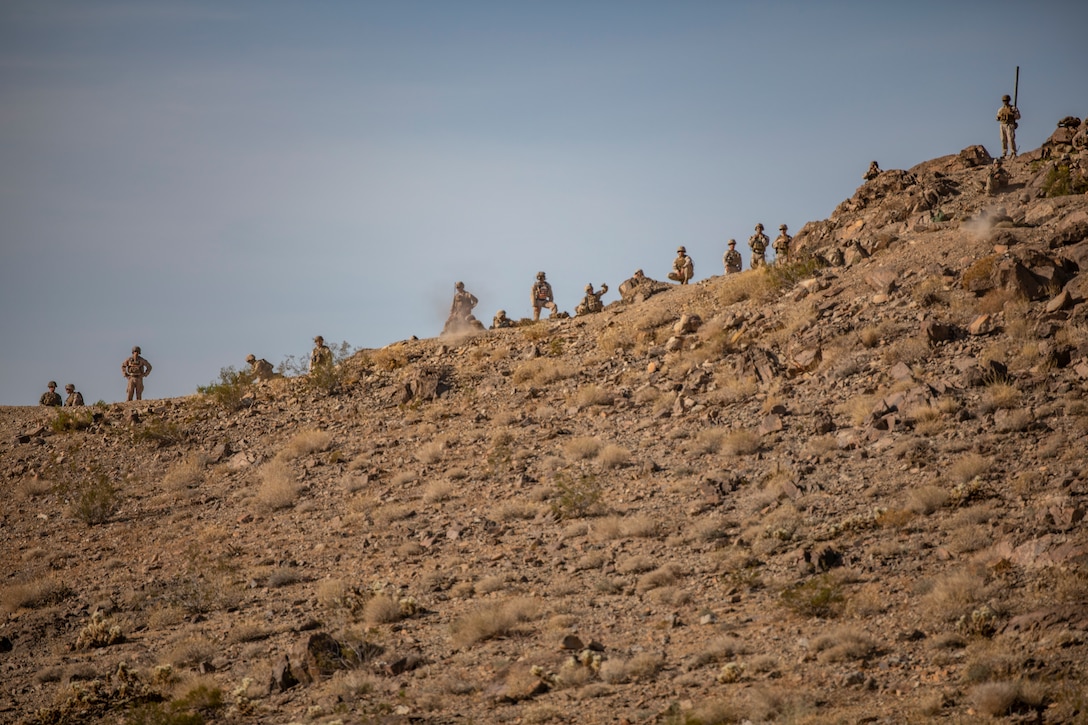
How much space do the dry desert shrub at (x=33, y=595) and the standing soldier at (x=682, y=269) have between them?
21129 mm

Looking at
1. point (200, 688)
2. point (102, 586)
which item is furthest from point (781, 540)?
point (102, 586)

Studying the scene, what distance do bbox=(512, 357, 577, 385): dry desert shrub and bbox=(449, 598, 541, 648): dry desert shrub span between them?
11561 millimetres

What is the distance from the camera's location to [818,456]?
20.0 meters

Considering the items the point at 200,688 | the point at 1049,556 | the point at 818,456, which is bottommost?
the point at 200,688

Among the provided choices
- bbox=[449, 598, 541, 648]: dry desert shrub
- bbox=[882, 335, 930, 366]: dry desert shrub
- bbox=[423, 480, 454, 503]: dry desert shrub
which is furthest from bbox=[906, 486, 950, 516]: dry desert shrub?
bbox=[423, 480, 454, 503]: dry desert shrub

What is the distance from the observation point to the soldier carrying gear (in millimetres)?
33625

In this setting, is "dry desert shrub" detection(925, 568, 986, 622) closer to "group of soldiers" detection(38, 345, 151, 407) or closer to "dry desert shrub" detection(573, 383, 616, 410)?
"dry desert shrub" detection(573, 383, 616, 410)

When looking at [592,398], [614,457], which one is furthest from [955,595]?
[592,398]

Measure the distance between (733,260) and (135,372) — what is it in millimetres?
20370

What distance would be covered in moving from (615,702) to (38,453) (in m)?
22.4

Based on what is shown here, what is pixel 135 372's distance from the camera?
3478cm

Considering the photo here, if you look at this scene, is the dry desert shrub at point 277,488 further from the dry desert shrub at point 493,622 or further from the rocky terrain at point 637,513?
the dry desert shrub at point 493,622

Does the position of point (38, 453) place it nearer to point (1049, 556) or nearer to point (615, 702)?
point (615, 702)

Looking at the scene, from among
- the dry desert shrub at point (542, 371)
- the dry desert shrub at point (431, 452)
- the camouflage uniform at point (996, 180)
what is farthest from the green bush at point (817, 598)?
the camouflage uniform at point (996, 180)
